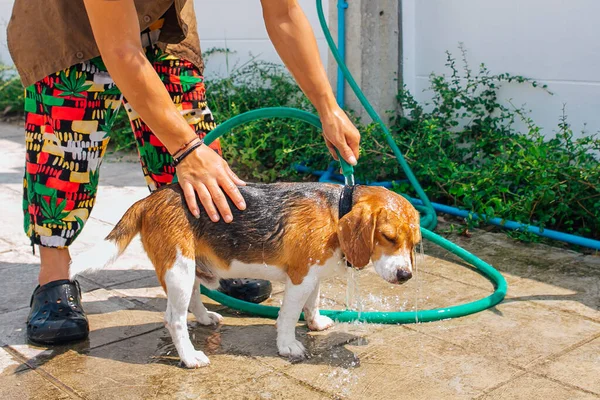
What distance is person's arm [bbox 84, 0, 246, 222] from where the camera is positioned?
2.71m

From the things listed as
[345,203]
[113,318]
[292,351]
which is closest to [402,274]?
[345,203]

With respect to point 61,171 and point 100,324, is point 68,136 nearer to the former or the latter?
point 61,171

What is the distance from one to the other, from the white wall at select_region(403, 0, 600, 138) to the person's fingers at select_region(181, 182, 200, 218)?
10.9 ft

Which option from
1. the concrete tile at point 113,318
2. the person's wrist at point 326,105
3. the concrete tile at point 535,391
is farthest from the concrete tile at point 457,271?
the concrete tile at point 113,318

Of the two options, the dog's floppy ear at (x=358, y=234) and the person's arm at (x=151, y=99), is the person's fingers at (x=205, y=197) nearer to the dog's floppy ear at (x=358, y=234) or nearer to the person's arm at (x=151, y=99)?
the person's arm at (x=151, y=99)

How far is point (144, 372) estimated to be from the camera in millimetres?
2990

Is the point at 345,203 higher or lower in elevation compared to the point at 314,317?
higher

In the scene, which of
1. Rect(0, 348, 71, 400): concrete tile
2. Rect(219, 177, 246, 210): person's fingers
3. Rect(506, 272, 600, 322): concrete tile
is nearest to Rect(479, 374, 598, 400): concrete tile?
Rect(506, 272, 600, 322): concrete tile

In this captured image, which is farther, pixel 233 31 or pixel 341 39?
pixel 233 31

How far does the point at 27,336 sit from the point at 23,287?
0.66 metres

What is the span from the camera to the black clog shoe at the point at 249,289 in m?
3.70

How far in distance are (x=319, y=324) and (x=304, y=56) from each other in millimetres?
1156

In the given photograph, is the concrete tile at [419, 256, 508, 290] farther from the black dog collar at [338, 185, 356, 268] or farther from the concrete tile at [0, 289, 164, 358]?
the concrete tile at [0, 289, 164, 358]

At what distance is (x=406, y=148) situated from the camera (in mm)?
5664
